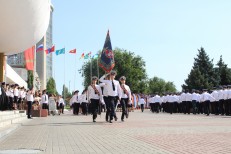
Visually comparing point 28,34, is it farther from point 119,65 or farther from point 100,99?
point 119,65

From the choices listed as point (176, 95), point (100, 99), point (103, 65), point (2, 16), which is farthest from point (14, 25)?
point (103, 65)

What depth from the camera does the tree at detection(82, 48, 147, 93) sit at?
90.3 m

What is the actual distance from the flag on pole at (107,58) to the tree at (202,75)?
20.7 metres

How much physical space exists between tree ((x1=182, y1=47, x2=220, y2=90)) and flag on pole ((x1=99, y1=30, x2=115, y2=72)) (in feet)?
67.8

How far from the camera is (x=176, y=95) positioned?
112 feet

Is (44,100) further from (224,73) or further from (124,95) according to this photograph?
(224,73)

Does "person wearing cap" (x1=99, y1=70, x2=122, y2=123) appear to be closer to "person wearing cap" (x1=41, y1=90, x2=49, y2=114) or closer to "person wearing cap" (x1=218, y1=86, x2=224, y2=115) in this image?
"person wearing cap" (x1=218, y1=86, x2=224, y2=115)

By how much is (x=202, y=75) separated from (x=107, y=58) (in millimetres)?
22425

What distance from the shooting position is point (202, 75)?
206 feet

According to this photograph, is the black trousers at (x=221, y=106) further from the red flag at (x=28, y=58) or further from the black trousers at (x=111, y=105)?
the red flag at (x=28, y=58)

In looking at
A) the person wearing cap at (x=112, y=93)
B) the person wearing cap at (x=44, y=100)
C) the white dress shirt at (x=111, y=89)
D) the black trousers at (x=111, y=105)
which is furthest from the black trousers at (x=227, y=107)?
the person wearing cap at (x=44, y=100)

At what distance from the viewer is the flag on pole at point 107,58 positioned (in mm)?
45688

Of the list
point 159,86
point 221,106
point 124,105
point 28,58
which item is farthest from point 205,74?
point 159,86

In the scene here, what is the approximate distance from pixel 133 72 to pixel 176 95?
5689cm
